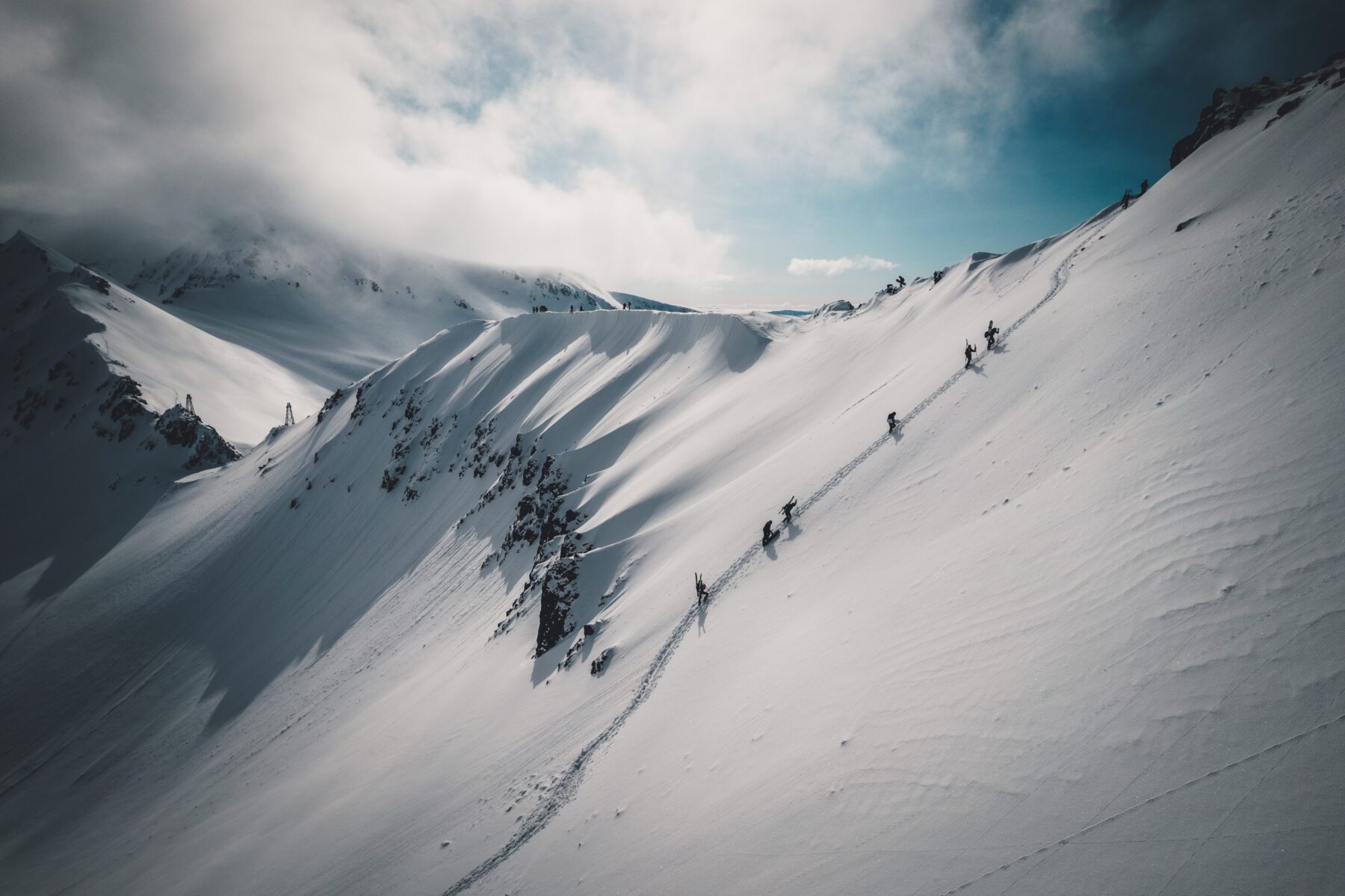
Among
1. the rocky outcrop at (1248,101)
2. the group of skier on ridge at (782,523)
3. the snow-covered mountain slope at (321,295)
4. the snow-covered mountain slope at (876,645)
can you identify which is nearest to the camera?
the snow-covered mountain slope at (876,645)

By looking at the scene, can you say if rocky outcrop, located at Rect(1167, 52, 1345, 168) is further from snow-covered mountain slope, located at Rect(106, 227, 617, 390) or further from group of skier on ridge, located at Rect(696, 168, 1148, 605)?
snow-covered mountain slope, located at Rect(106, 227, 617, 390)

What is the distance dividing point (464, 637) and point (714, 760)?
61.6 feet

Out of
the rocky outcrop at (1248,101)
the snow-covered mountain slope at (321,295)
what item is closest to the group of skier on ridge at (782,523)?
the rocky outcrop at (1248,101)

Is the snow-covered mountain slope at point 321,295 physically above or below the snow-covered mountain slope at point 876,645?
above

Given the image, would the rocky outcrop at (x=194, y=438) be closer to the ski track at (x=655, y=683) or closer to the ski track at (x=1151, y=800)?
the ski track at (x=655, y=683)

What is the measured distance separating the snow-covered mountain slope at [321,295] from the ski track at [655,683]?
113 meters

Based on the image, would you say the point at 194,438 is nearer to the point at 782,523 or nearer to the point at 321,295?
the point at 782,523

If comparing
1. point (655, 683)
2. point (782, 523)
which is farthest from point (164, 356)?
point (782, 523)

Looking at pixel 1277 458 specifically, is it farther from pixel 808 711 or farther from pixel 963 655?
pixel 808 711

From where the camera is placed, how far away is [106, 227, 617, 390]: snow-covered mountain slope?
391 ft

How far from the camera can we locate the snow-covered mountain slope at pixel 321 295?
391 feet

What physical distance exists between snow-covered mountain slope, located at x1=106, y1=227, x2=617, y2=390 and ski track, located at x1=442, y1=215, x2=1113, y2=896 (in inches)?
4447

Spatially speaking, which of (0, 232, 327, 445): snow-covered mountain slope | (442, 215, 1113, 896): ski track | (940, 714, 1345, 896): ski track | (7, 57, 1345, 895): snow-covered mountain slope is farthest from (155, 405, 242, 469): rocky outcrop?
(940, 714, 1345, 896): ski track

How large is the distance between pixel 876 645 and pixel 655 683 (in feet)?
19.8
